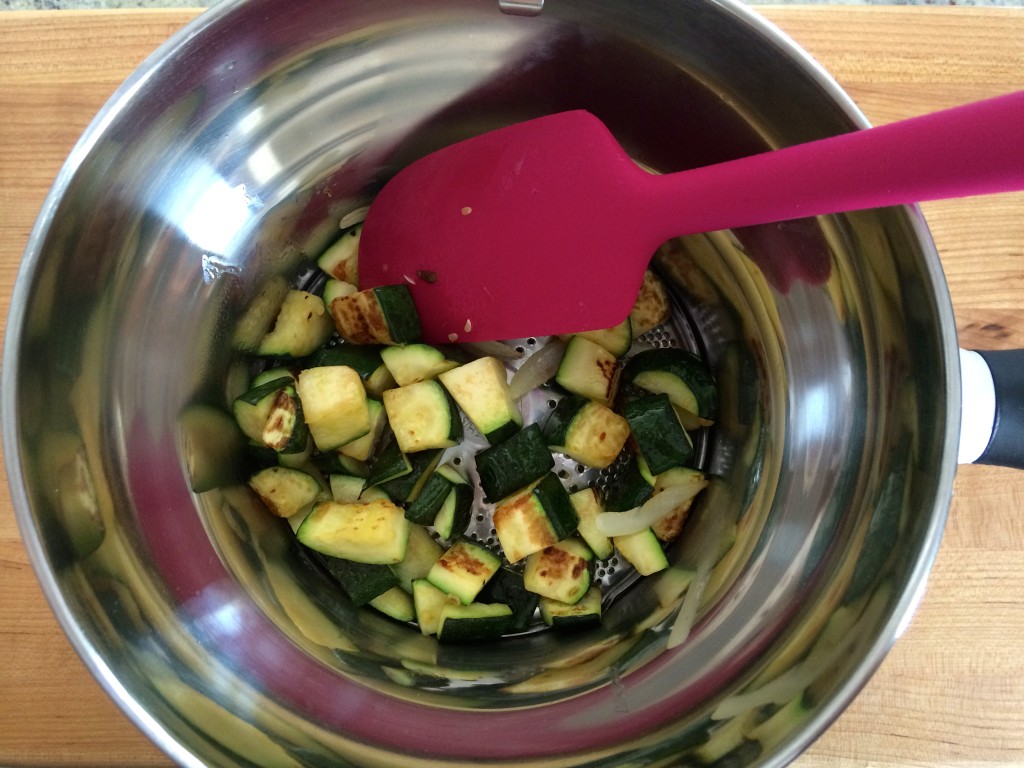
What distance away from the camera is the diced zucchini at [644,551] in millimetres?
1149

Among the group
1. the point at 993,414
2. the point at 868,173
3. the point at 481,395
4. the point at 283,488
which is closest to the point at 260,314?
the point at 283,488

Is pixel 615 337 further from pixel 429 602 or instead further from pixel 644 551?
pixel 429 602

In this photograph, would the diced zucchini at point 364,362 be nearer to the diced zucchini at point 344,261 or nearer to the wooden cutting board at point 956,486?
the diced zucchini at point 344,261

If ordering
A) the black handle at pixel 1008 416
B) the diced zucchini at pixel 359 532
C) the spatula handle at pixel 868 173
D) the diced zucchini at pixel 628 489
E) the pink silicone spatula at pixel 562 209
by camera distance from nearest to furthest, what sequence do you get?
the spatula handle at pixel 868 173
the pink silicone spatula at pixel 562 209
the black handle at pixel 1008 416
the diced zucchini at pixel 359 532
the diced zucchini at pixel 628 489

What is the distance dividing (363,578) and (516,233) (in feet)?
1.87

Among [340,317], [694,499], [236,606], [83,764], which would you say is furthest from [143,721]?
[694,499]

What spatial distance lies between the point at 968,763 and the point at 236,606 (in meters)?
1.18

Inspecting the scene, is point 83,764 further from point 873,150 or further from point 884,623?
point 873,150

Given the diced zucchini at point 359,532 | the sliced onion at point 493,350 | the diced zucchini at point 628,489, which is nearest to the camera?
the diced zucchini at point 359,532

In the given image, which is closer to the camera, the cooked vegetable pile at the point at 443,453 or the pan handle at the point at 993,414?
the pan handle at the point at 993,414

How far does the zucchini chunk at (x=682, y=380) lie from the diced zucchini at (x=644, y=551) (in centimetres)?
21

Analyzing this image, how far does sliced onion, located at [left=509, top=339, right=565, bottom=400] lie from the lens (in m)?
1.26

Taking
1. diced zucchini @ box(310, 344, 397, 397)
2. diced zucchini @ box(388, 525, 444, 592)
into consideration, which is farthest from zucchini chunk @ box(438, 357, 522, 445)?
diced zucchini @ box(388, 525, 444, 592)

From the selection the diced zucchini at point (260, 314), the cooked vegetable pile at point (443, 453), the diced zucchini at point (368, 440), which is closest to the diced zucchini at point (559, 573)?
the cooked vegetable pile at point (443, 453)
